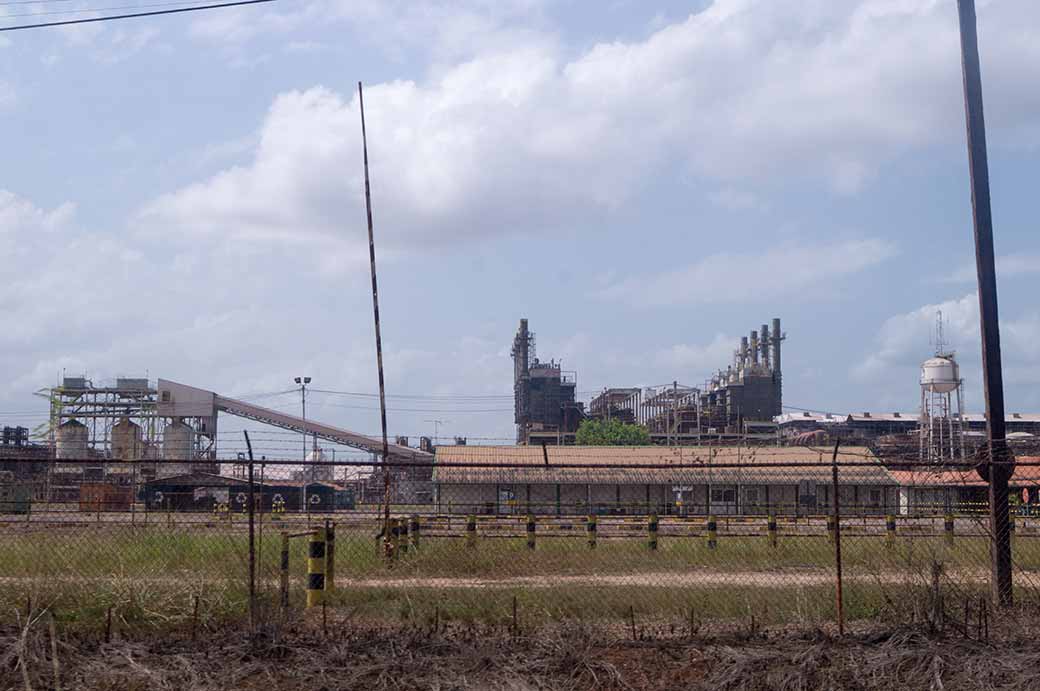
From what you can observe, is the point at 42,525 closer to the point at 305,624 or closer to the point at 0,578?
the point at 0,578

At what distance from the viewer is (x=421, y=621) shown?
1064 cm

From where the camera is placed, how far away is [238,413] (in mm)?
65875

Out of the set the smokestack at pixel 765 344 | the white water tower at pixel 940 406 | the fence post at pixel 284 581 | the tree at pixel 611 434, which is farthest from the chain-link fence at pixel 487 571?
the smokestack at pixel 765 344

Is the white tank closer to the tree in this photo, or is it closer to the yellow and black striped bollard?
the tree

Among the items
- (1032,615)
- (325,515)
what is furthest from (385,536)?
(1032,615)

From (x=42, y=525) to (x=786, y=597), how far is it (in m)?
9.17

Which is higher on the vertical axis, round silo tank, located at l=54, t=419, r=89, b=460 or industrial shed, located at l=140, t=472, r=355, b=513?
round silo tank, located at l=54, t=419, r=89, b=460

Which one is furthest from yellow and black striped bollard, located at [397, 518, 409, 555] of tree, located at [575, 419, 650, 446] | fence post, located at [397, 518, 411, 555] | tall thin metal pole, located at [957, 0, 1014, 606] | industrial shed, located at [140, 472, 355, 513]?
tree, located at [575, 419, 650, 446]

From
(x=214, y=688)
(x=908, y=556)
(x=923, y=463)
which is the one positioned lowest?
(x=214, y=688)

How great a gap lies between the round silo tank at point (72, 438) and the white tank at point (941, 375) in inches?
1857

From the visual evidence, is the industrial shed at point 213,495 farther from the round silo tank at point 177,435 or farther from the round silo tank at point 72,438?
the round silo tank at point 72,438

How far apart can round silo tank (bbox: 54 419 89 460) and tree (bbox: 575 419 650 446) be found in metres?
35.4

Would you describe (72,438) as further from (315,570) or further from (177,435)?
(315,570)

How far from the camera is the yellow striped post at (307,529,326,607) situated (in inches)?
446
